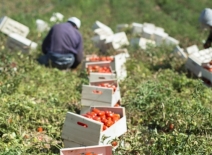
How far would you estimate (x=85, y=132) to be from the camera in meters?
4.21

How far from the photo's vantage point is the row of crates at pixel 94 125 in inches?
152

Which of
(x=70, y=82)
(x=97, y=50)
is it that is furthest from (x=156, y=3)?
(x=70, y=82)

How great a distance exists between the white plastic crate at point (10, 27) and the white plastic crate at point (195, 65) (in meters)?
4.57

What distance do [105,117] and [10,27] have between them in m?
5.75

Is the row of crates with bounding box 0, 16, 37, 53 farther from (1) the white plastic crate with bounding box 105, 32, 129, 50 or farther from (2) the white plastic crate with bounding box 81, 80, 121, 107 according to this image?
(2) the white plastic crate with bounding box 81, 80, 121, 107

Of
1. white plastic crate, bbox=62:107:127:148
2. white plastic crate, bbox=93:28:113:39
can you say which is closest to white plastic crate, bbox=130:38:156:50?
white plastic crate, bbox=93:28:113:39

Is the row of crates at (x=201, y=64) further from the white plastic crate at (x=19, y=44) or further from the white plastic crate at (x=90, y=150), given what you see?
the white plastic crate at (x=90, y=150)

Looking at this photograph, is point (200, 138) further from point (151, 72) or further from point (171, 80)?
point (151, 72)

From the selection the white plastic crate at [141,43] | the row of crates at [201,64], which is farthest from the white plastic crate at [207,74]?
the white plastic crate at [141,43]

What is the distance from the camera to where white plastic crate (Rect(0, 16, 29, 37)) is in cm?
937

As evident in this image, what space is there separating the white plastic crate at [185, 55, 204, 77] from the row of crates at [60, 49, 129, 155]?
6.44 feet

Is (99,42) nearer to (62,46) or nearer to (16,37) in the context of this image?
(62,46)

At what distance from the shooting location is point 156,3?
20.3 m

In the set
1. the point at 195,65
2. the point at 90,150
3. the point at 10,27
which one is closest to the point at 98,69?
the point at 195,65
